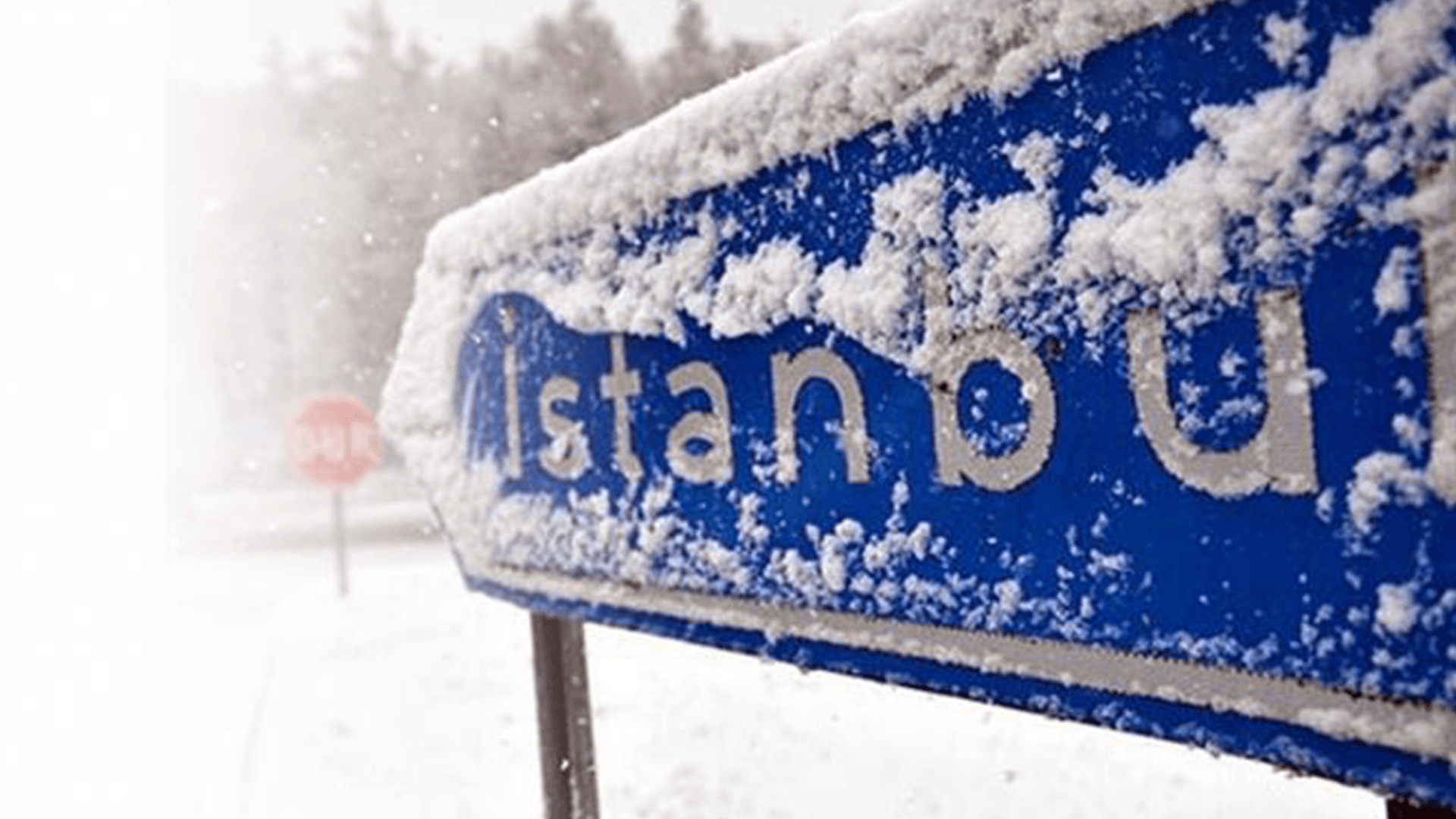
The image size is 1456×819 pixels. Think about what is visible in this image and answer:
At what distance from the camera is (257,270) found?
31.7 metres

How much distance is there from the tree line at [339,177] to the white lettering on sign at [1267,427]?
63.6 ft

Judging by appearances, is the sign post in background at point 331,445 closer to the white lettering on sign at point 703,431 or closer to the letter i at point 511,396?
the letter i at point 511,396

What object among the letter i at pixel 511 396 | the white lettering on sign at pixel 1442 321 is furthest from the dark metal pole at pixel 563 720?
the white lettering on sign at pixel 1442 321

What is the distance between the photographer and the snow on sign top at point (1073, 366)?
63 centimetres

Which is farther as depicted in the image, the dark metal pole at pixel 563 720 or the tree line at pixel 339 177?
the tree line at pixel 339 177

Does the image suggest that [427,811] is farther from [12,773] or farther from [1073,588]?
[1073,588]

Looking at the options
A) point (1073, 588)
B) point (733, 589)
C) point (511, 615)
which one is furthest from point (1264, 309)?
point (511, 615)

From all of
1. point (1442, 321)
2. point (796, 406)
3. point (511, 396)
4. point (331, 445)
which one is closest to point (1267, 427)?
point (1442, 321)

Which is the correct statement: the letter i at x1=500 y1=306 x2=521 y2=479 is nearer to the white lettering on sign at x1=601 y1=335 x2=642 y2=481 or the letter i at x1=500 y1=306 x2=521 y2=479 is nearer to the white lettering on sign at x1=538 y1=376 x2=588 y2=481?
the white lettering on sign at x1=538 y1=376 x2=588 y2=481

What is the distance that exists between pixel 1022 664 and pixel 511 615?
331 inches

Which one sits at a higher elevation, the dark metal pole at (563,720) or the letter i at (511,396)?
the letter i at (511,396)

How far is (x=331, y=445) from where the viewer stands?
10727 millimetres

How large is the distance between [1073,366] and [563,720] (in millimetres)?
1122

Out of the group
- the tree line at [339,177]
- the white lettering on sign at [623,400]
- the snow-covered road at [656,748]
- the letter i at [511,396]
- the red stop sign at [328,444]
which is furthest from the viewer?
the tree line at [339,177]
